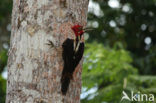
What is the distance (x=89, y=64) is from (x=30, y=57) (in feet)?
7.57

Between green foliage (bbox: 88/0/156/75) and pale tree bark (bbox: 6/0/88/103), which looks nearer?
pale tree bark (bbox: 6/0/88/103)

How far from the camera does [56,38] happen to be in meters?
2.09

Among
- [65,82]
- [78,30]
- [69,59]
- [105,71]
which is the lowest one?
[105,71]

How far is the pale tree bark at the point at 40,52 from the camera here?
6.59 ft

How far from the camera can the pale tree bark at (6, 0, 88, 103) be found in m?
2.01

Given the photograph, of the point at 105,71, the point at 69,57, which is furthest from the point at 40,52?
the point at 105,71

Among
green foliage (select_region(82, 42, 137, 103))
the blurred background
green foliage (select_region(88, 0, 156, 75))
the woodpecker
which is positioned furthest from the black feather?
green foliage (select_region(88, 0, 156, 75))

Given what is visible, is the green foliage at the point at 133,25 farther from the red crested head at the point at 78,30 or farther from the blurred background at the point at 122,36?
the red crested head at the point at 78,30

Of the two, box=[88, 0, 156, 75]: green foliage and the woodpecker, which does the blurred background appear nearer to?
box=[88, 0, 156, 75]: green foliage

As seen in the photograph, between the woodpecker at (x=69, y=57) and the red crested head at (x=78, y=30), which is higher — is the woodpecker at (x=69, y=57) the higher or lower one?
the lower one

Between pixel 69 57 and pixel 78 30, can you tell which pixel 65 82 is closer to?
pixel 69 57

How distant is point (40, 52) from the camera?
205cm

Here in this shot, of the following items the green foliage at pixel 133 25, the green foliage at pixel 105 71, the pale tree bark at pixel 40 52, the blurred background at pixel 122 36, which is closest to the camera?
the pale tree bark at pixel 40 52

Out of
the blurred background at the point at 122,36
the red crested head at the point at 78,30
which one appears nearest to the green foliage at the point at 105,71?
the blurred background at the point at 122,36
